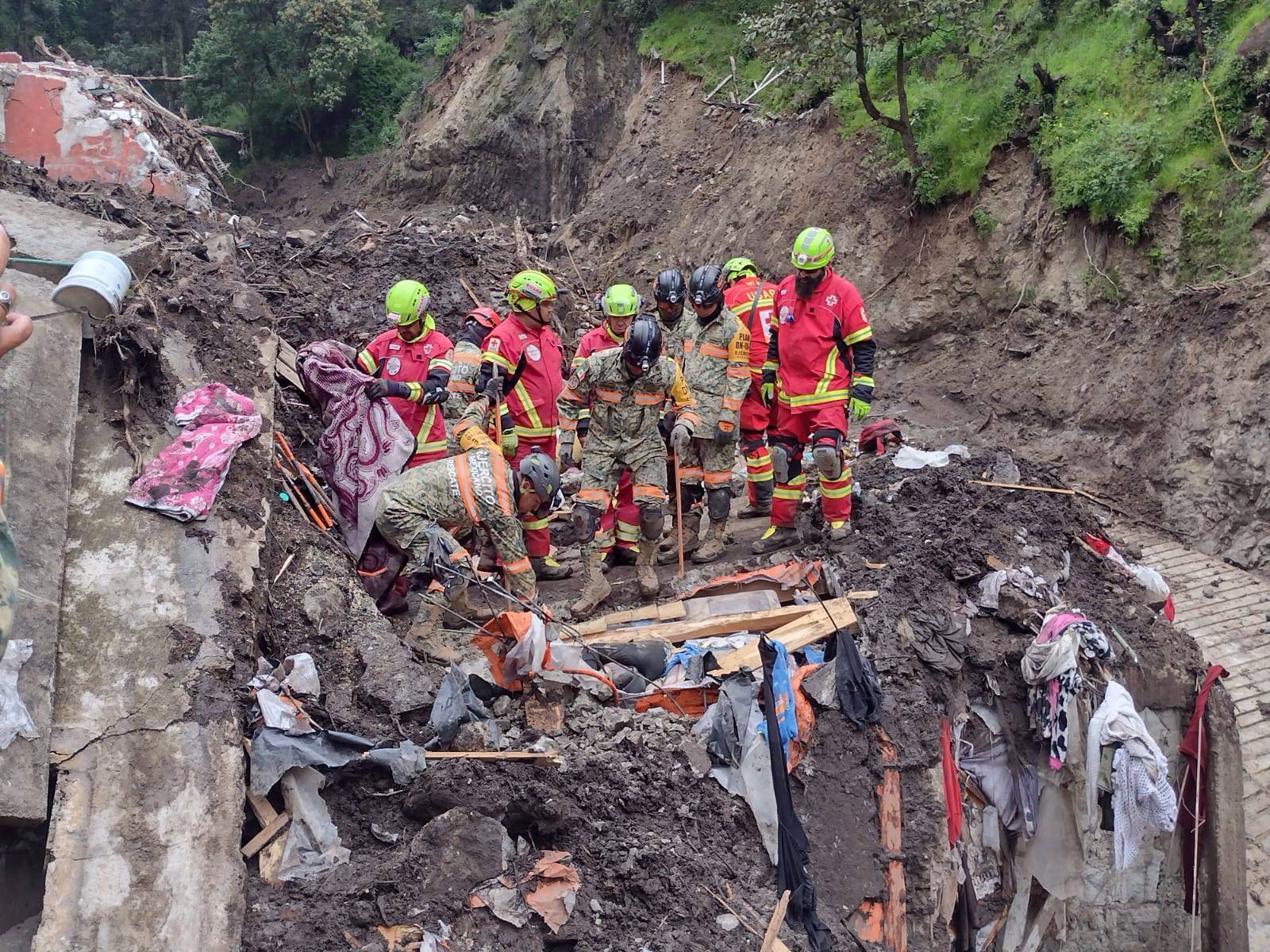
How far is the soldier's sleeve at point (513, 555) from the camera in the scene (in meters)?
6.04

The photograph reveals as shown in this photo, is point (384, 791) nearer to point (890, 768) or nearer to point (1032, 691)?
point (890, 768)

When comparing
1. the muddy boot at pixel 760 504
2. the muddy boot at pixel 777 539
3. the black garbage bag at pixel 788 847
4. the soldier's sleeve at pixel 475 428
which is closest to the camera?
the black garbage bag at pixel 788 847

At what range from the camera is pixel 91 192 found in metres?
8.25

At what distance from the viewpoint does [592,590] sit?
22.4ft

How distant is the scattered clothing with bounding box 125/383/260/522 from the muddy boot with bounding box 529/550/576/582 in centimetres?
233

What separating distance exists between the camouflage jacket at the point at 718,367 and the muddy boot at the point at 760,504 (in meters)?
0.98

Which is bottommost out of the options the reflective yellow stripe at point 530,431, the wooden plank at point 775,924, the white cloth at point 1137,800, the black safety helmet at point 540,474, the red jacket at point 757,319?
the wooden plank at point 775,924

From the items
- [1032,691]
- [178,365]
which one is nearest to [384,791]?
[178,365]

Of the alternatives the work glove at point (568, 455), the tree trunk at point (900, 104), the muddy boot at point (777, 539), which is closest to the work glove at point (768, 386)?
the muddy boot at point (777, 539)

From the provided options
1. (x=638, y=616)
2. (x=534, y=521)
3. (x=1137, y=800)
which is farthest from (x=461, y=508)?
(x=1137, y=800)

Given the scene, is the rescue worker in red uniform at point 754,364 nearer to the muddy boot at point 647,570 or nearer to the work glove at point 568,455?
the muddy boot at point 647,570

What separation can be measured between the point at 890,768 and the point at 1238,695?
371cm

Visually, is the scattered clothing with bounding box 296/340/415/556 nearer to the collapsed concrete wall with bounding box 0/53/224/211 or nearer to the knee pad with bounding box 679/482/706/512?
the knee pad with bounding box 679/482/706/512

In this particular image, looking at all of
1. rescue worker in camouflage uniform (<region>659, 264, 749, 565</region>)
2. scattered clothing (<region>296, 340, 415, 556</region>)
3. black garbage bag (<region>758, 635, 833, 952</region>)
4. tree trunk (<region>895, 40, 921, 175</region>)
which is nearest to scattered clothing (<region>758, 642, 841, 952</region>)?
black garbage bag (<region>758, 635, 833, 952</region>)
